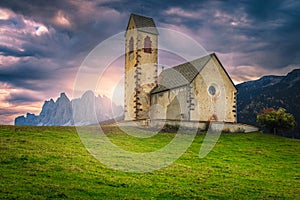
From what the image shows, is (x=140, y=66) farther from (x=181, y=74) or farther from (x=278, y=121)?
(x=278, y=121)

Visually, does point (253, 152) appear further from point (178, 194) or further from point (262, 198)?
point (178, 194)

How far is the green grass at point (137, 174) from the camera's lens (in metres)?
14.7

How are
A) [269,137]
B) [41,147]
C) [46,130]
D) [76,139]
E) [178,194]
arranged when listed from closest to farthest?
[178,194] → [41,147] → [76,139] → [46,130] → [269,137]

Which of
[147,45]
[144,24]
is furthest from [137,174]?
[144,24]

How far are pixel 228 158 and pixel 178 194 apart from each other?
13.1 m

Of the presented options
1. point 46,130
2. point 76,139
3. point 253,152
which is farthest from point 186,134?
point 46,130

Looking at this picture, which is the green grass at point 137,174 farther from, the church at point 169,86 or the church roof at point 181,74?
the church roof at point 181,74

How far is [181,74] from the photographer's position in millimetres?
48969

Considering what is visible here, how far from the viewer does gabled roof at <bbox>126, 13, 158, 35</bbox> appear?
5472cm

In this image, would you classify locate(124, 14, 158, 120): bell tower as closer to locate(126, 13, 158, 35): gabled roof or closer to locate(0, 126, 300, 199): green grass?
locate(126, 13, 158, 35): gabled roof

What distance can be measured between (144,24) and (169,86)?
14349mm

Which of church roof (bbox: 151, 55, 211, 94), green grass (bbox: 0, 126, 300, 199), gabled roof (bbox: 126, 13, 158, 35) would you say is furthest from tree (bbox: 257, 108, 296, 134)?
gabled roof (bbox: 126, 13, 158, 35)

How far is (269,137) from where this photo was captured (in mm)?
40594

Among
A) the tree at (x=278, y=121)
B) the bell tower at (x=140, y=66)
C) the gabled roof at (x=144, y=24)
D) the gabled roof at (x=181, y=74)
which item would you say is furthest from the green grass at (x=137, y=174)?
the gabled roof at (x=144, y=24)
